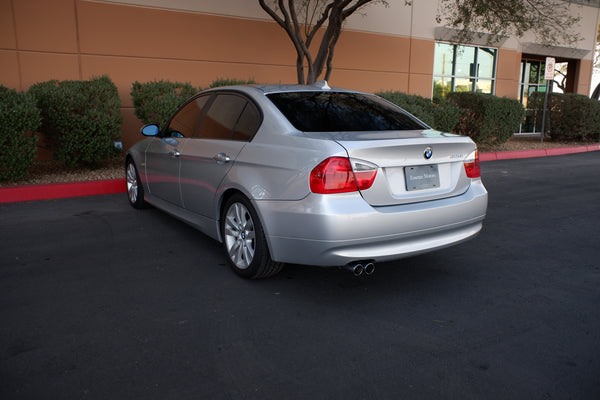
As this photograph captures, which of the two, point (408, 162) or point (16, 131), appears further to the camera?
point (16, 131)

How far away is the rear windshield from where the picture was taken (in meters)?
3.76

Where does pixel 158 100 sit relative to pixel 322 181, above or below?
above

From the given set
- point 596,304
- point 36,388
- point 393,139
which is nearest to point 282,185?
point 393,139

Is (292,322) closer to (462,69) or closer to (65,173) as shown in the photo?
(65,173)

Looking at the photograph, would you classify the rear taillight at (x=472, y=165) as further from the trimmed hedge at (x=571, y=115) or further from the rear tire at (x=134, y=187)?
the trimmed hedge at (x=571, y=115)

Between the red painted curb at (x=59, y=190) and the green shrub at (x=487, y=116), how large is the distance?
9247mm

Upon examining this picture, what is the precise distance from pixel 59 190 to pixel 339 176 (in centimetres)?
560

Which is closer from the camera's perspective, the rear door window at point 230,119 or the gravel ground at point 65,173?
the rear door window at point 230,119

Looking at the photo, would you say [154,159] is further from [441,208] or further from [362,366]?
[362,366]

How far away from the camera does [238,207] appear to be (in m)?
3.86

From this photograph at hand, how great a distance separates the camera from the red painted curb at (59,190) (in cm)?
685

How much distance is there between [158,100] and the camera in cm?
867

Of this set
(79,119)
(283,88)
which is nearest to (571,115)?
(283,88)

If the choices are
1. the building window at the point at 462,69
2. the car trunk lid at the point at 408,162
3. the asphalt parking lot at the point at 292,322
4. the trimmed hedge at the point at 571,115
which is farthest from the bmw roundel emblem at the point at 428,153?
the trimmed hedge at the point at 571,115
